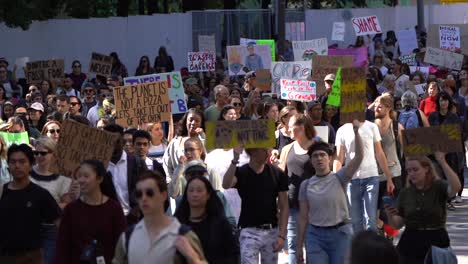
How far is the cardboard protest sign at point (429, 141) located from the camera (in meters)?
9.47

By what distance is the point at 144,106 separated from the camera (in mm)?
13008

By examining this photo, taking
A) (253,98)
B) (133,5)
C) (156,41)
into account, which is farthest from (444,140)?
(133,5)

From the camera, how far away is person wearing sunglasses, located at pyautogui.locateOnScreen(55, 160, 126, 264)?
767 cm

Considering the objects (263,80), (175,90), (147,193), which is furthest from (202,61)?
(147,193)

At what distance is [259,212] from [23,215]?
182 centimetres

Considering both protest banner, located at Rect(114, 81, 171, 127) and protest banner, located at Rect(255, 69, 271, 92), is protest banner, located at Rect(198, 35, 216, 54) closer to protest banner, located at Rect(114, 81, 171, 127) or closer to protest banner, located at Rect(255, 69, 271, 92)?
protest banner, located at Rect(255, 69, 271, 92)

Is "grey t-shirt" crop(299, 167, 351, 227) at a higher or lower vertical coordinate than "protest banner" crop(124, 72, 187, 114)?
lower

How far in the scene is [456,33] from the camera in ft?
87.2

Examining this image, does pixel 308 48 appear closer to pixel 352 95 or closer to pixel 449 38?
pixel 449 38

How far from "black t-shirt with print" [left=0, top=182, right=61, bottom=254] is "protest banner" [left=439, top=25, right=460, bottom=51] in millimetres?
18750

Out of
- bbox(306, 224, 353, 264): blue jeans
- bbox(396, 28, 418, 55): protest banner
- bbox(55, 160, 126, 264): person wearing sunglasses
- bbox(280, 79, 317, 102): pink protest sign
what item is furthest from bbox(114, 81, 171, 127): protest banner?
bbox(396, 28, 418, 55): protest banner

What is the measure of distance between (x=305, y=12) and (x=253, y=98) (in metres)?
21.0

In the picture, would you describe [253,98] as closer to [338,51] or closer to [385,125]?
[385,125]

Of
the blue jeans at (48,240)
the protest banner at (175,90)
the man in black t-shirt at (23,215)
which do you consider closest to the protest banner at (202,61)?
the protest banner at (175,90)
